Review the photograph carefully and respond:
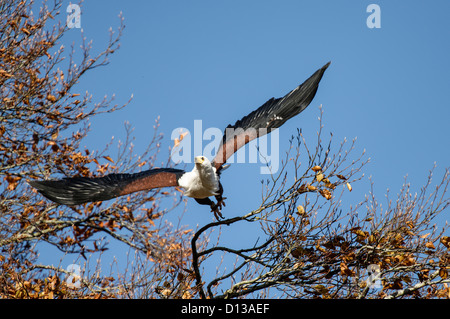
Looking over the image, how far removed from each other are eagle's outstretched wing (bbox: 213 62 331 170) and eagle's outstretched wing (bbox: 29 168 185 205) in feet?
2.40

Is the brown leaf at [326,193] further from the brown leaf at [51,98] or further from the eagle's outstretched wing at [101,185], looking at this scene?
the brown leaf at [51,98]

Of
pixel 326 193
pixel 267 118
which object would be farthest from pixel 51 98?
pixel 326 193

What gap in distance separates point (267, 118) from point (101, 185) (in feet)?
8.47

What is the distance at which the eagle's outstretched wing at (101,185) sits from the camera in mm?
8234

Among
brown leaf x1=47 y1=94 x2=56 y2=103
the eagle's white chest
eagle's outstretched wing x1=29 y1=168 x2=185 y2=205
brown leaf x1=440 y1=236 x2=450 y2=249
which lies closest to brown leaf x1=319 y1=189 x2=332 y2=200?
brown leaf x1=440 y1=236 x2=450 y2=249

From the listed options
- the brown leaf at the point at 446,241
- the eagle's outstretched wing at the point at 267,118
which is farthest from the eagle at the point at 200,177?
the brown leaf at the point at 446,241

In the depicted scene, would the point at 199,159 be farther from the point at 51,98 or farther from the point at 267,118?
the point at 51,98

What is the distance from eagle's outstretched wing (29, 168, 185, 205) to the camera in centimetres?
823

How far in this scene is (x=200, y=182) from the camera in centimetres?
822
